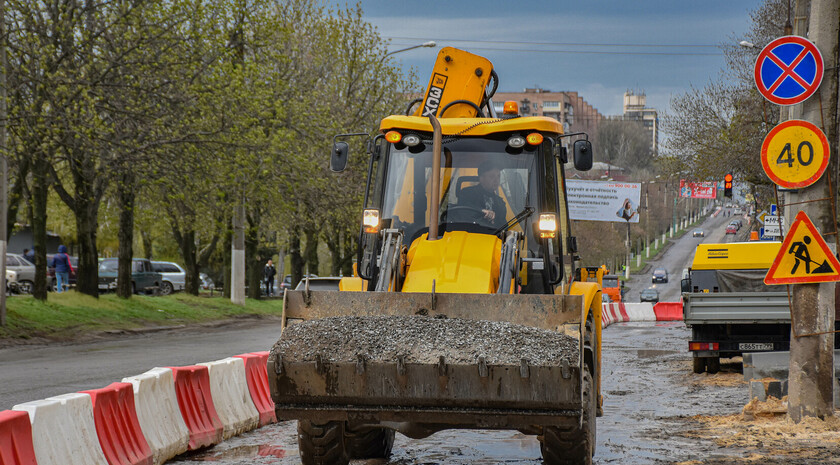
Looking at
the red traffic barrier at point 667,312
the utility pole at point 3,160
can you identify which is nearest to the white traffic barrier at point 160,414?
the utility pole at point 3,160

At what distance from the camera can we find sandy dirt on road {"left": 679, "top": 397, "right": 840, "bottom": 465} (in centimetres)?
807


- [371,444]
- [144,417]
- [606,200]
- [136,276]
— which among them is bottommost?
[371,444]

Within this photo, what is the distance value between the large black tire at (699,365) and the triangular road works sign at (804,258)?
23.8 ft

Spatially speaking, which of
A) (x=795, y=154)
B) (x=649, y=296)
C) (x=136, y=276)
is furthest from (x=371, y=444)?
(x=649, y=296)

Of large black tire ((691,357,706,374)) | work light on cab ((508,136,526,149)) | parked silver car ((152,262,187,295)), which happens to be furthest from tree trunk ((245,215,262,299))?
work light on cab ((508,136,526,149))

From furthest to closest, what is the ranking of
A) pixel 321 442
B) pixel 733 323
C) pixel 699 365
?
1. pixel 699 365
2. pixel 733 323
3. pixel 321 442

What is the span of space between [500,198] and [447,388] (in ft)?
7.89

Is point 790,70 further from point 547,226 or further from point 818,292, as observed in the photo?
point 547,226

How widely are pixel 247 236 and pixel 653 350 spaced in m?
20.0

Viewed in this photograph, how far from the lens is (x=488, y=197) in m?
8.24

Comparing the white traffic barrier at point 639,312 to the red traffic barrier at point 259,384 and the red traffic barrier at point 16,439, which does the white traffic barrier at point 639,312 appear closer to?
the red traffic barrier at point 259,384

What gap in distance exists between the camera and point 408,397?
20.8 ft

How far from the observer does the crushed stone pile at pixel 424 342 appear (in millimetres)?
6223

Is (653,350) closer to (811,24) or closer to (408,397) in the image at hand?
(811,24)
